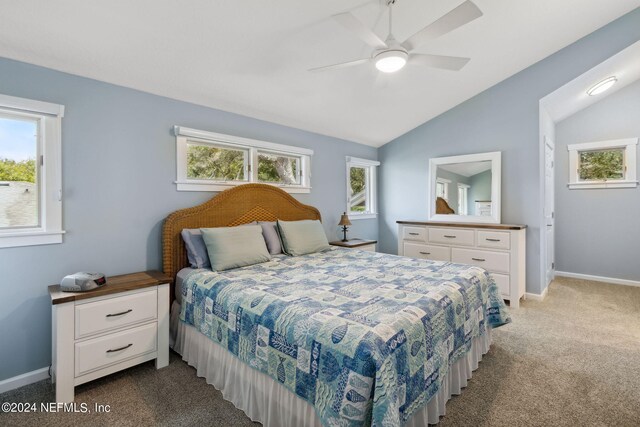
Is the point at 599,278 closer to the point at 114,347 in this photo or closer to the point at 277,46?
the point at 277,46

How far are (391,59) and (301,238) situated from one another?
197 cm

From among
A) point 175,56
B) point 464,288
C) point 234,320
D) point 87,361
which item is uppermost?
point 175,56

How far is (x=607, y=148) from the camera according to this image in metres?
4.52

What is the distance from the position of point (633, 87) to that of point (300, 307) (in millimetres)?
5790

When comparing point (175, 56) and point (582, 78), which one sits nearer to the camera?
point (175, 56)

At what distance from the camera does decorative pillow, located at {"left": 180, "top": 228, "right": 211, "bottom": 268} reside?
8.70 ft

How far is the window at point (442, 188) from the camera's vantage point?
4.60 metres

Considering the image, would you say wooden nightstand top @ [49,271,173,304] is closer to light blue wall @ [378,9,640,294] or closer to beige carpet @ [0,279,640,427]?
beige carpet @ [0,279,640,427]

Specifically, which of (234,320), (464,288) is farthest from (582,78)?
(234,320)

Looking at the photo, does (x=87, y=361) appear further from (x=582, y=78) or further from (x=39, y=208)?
(x=582, y=78)

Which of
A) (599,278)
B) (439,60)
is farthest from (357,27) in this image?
(599,278)

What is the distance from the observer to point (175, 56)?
244 centimetres

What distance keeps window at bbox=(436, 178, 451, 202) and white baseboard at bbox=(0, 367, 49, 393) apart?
4812 mm

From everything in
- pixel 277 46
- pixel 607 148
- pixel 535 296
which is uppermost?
pixel 277 46
